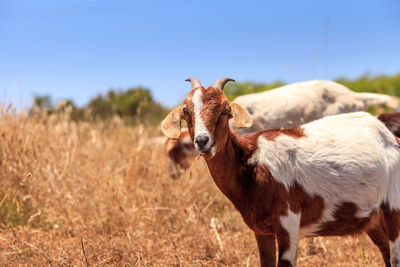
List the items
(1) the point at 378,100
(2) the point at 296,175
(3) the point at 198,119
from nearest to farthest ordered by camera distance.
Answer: (3) the point at 198,119 → (2) the point at 296,175 → (1) the point at 378,100

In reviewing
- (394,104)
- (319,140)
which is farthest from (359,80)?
(319,140)

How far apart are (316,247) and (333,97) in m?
2.34

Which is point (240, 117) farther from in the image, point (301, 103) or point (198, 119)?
point (301, 103)

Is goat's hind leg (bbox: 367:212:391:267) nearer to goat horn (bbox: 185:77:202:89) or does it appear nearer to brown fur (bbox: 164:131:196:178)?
goat horn (bbox: 185:77:202:89)

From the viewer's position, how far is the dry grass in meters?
3.97

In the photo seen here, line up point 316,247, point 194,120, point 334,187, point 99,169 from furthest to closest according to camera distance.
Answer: point 99,169, point 316,247, point 334,187, point 194,120

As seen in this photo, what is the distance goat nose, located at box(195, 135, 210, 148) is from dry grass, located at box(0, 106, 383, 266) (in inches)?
61.2

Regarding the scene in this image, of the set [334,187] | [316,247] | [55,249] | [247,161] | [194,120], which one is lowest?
[316,247]

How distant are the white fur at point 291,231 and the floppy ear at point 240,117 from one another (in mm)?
728

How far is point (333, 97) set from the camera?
571 centimetres

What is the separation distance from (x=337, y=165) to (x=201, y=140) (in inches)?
46.2

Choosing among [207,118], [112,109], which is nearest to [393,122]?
[207,118]

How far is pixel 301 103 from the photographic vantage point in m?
5.47

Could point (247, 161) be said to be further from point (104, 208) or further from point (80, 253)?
point (104, 208)
